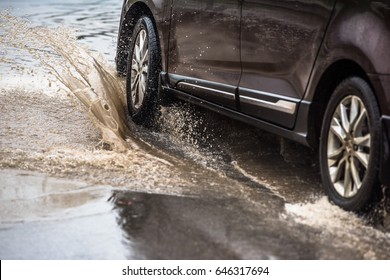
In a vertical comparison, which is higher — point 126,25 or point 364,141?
point 364,141

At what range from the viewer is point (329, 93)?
5762 mm

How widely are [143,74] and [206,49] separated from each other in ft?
4.12

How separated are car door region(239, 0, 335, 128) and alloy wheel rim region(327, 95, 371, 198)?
0.35 m

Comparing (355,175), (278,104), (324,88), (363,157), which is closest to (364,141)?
(363,157)

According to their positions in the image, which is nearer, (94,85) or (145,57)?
(145,57)

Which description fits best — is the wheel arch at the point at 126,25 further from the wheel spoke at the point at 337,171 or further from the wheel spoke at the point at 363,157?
the wheel spoke at the point at 363,157

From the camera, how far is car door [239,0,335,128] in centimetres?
565

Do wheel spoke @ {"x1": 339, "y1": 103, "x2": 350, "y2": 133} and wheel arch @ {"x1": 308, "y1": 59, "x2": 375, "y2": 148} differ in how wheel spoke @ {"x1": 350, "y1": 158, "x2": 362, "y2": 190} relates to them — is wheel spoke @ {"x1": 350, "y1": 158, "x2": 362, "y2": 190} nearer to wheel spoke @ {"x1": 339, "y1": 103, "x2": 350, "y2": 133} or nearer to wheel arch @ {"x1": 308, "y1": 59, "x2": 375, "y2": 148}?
wheel spoke @ {"x1": 339, "y1": 103, "x2": 350, "y2": 133}

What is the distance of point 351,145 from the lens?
5387 millimetres

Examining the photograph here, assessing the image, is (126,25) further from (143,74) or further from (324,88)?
(324,88)

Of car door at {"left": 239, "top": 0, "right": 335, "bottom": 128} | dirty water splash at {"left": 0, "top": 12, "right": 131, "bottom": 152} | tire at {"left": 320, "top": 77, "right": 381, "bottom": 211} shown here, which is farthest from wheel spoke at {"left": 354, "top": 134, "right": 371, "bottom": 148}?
dirty water splash at {"left": 0, "top": 12, "right": 131, "bottom": 152}

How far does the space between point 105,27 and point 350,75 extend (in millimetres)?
9131

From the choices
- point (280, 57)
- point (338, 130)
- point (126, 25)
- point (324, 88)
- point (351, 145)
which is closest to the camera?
point (351, 145)

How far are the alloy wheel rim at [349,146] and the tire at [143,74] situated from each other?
9.21 ft
